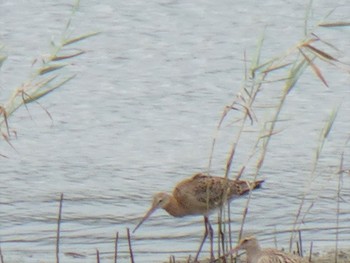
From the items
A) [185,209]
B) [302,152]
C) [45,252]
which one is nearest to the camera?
[45,252]

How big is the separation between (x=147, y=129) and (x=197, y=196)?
2.04 m

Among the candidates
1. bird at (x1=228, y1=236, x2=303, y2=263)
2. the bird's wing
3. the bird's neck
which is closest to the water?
the bird's neck

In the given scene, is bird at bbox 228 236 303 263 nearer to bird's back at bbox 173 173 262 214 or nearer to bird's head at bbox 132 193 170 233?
bird's back at bbox 173 173 262 214

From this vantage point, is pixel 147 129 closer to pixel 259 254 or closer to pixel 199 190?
pixel 199 190

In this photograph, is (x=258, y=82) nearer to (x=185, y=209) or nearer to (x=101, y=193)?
(x=185, y=209)

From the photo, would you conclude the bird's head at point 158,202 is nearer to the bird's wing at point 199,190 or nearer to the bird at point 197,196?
the bird at point 197,196

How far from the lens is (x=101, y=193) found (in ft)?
28.2

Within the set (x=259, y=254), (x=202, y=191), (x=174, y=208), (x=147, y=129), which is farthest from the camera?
(x=147, y=129)

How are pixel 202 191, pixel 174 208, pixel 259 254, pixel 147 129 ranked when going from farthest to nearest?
pixel 147 129
pixel 174 208
pixel 202 191
pixel 259 254

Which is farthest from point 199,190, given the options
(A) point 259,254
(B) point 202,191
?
(A) point 259,254

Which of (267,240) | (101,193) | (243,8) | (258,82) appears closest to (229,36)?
(243,8)

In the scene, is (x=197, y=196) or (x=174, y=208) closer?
(x=197, y=196)

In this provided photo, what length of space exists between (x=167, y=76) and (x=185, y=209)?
3.33 metres

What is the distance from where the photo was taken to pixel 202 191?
7785 mm
